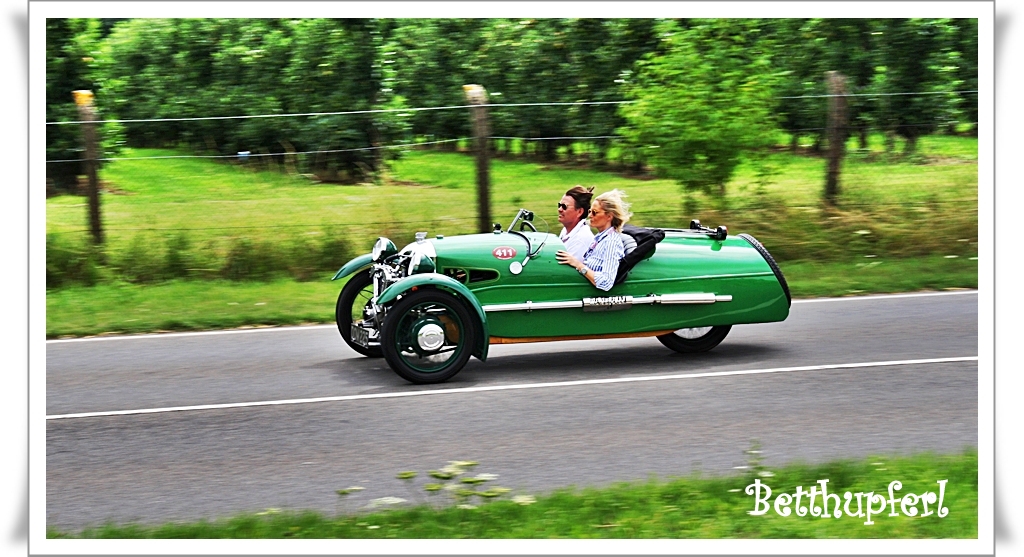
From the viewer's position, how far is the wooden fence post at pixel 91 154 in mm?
12516

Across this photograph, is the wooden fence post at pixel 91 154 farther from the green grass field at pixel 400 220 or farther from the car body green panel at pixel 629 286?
the car body green panel at pixel 629 286

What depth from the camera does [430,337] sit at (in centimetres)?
810

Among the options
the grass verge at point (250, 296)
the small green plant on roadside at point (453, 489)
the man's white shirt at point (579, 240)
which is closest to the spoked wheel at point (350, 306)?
the grass verge at point (250, 296)

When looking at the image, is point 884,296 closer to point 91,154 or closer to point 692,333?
point 692,333

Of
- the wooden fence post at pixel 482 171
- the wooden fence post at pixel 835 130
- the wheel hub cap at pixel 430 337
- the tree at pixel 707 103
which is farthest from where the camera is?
the wooden fence post at pixel 835 130

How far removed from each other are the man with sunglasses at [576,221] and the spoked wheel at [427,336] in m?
1.04

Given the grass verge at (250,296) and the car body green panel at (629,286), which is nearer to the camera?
the car body green panel at (629,286)

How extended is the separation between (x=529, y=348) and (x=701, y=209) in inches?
180

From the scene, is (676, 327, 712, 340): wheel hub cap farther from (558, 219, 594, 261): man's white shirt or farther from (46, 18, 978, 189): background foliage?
(46, 18, 978, 189): background foliage

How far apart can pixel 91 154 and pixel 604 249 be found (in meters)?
6.96

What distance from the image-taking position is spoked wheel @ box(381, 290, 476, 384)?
26.1 ft

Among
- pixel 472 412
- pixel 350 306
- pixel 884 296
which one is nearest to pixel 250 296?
pixel 350 306

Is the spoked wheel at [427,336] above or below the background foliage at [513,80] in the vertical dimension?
below

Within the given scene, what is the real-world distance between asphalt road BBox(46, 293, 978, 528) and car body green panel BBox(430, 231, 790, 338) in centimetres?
41
